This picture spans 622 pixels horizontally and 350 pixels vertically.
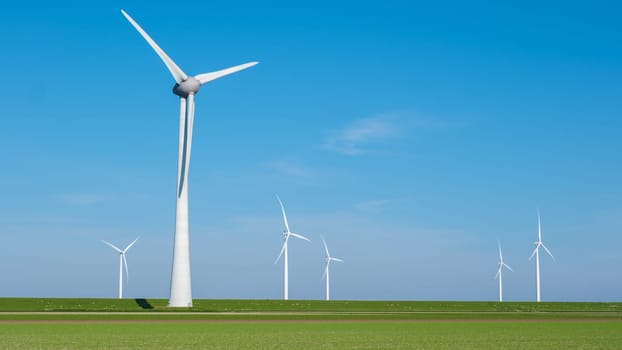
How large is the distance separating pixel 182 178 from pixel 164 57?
12.6m

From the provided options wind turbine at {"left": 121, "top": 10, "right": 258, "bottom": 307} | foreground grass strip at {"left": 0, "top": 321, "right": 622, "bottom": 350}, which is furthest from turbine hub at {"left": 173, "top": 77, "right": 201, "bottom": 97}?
foreground grass strip at {"left": 0, "top": 321, "right": 622, "bottom": 350}

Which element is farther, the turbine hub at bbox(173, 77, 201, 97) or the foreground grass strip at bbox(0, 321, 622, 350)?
the turbine hub at bbox(173, 77, 201, 97)

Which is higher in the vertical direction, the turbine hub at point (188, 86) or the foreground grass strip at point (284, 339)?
the turbine hub at point (188, 86)

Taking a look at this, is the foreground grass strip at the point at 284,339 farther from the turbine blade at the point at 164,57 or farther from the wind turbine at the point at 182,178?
the turbine blade at the point at 164,57

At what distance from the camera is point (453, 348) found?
35.1 m

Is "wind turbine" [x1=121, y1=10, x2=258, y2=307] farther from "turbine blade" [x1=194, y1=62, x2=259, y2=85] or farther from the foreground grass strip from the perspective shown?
the foreground grass strip

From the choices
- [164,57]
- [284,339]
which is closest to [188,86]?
[164,57]

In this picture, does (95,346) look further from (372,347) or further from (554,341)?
(554,341)

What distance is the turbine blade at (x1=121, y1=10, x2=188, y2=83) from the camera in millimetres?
87875

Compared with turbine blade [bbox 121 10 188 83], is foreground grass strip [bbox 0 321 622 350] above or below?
below

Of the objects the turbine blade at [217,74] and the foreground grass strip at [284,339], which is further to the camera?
the turbine blade at [217,74]

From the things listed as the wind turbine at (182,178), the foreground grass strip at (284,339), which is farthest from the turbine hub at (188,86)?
the foreground grass strip at (284,339)

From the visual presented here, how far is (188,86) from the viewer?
8956 cm

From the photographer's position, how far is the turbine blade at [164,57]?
288 ft
